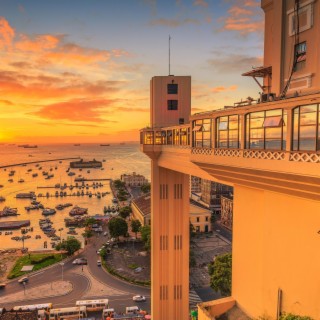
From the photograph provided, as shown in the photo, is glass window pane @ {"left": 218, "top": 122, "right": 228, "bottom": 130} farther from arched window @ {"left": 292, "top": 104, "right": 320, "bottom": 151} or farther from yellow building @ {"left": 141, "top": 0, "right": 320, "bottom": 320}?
arched window @ {"left": 292, "top": 104, "right": 320, "bottom": 151}

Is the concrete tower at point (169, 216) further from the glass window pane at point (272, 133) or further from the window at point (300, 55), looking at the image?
the glass window pane at point (272, 133)

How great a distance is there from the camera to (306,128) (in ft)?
24.5

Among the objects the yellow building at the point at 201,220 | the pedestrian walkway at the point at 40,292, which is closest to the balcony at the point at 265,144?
the pedestrian walkway at the point at 40,292

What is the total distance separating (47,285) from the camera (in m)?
39.8

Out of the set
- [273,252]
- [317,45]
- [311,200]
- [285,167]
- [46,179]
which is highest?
[317,45]

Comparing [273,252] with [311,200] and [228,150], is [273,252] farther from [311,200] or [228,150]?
[228,150]

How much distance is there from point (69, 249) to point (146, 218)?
16.6m

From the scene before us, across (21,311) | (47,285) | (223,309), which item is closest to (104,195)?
(47,285)

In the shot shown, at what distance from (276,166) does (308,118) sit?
142 centimetres

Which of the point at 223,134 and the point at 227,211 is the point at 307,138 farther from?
the point at 227,211

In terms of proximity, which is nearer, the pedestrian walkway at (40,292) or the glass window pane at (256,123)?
the glass window pane at (256,123)

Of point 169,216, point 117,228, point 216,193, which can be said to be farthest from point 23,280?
point 216,193

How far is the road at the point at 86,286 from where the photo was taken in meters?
35.6

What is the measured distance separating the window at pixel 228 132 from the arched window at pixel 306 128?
2.28m
